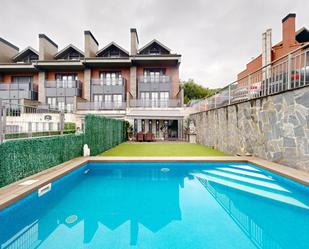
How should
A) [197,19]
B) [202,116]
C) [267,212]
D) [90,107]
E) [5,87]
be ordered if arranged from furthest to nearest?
1. [5,87]
2. [90,107]
3. [197,19]
4. [202,116]
5. [267,212]

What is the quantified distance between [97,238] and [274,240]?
12.3 feet

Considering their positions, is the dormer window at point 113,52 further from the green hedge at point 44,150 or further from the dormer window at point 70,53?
the green hedge at point 44,150

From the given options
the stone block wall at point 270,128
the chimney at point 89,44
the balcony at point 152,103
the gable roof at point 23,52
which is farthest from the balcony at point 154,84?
the gable roof at point 23,52

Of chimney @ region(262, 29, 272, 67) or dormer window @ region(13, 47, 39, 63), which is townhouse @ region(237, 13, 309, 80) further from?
dormer window @ region(13, 47, 39, 63)

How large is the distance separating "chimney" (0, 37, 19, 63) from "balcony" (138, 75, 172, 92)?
79.4ft

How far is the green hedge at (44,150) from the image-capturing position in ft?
19.5

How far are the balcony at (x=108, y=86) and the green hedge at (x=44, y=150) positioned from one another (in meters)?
15.9

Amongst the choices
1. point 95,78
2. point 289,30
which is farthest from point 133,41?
point 289,30

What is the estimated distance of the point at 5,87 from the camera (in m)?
28.9

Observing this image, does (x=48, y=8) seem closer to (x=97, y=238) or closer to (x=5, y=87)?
(x=5, y=87)

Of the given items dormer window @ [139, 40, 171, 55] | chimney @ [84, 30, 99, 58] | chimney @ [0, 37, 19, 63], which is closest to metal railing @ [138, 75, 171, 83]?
dormer window @ [139, 40, 171, 55]

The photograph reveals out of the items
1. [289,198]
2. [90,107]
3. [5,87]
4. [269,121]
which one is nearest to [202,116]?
[269,121]

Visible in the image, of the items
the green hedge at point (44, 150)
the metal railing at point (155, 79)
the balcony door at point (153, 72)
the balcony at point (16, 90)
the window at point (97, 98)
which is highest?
the balcony door at point (153, 72)

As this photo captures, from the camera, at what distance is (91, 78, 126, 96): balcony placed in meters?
28.8
